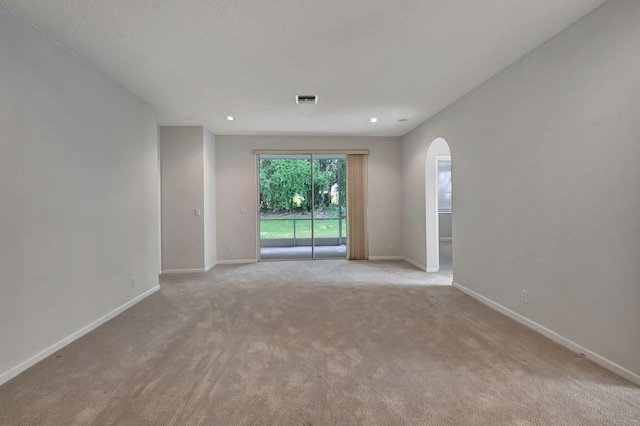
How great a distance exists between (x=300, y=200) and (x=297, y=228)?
0.89 m

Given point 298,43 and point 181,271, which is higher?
point 298,43

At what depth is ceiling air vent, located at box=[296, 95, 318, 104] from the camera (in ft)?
12.8

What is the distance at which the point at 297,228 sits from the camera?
8203 mm

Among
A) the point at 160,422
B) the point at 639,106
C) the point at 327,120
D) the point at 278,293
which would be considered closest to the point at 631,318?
the point at 639,106

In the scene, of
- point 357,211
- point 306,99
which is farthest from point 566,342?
point 357,211

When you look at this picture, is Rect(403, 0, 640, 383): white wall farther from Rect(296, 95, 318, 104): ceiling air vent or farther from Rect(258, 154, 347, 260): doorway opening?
Rect(258, 154, 347, 260): doorway opening

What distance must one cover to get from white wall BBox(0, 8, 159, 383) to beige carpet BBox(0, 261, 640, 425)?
28cm

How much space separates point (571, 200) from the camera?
247 cm

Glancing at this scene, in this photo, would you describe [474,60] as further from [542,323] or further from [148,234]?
[148,234]

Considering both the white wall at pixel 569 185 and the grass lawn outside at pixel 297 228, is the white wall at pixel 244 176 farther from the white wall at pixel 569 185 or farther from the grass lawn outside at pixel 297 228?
the white wall at pixel 569 185

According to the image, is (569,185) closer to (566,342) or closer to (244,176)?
(566,342)

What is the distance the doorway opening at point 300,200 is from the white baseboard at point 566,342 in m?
3.71

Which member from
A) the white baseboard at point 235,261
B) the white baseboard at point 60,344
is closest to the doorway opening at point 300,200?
the white baseboard at point 235,261

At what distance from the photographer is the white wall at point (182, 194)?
538 cm
